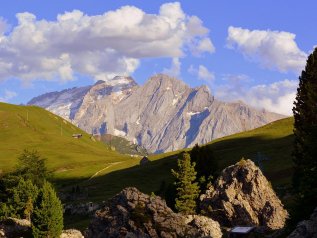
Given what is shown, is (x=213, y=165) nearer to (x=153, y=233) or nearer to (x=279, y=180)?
(x=279, y=180)

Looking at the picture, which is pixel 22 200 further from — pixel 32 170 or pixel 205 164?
pixel 205 164

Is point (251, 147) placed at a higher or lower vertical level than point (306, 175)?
higher

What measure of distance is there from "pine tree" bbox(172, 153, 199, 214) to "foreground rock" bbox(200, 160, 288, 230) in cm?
229

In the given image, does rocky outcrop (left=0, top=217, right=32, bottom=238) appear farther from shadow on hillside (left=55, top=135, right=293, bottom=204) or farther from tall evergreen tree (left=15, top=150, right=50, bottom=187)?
shadow on hillside (left=55, top=135, right=293, bottom=204)

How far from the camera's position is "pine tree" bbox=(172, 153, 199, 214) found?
84875mm

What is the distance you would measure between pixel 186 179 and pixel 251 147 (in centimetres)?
9377

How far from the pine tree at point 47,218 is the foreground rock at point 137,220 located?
2253 cm

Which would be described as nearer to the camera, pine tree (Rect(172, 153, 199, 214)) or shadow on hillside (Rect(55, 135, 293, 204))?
pine tree (Rect(172, 153, 199, 214))

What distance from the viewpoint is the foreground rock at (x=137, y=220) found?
217ft

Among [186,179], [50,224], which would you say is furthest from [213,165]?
[50,224]

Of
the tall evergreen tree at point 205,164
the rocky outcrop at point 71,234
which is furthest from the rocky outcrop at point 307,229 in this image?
the rocky outcrop at point 71,234

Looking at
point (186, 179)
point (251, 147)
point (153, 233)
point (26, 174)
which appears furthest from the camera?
point (251, 147)

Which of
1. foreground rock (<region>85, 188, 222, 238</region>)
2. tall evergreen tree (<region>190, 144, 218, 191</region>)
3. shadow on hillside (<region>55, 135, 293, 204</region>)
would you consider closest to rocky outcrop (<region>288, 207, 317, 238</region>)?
foreground rock (<region>85, 188, 222, 238</region>)

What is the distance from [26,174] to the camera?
128500 mm
